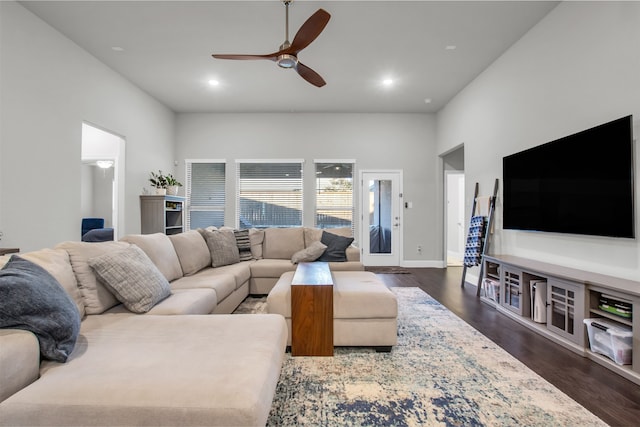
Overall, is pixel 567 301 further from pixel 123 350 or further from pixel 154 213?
pixel 154 213

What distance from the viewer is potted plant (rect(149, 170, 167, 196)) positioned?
508cm

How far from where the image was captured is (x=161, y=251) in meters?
2.75

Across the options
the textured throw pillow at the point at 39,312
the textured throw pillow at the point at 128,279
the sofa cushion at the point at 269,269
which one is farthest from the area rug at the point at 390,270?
the textured throw pillow at the point at 39,312

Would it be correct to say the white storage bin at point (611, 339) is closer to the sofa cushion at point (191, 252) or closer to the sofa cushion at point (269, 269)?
the sofa cushion at point (269, 269)

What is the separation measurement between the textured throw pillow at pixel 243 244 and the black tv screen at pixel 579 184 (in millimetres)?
3393

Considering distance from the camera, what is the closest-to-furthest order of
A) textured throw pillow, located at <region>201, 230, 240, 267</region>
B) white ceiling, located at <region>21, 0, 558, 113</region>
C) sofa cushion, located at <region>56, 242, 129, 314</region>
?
sofa cushion, located at <region>56, 242, 129, 314</region>, white ceiling, located at <region>21, 0, 558, 113</region>, textured throw pillow, located at <region>201, 230, 240, 267</region>

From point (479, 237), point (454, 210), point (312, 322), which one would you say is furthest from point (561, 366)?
point (454, 210)

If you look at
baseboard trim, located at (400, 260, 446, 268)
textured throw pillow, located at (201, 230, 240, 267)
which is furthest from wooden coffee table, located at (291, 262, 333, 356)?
baseboard trim, located at (400, 260, 446, 268)

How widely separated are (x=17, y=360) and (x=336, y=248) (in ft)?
10.5

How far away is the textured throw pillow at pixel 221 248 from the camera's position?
3664mm

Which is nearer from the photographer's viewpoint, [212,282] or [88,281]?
[88,281]

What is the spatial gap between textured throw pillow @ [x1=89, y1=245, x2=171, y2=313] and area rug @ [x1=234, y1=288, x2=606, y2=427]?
3.41ft

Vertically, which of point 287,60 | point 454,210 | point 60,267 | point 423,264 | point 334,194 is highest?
point 287,60

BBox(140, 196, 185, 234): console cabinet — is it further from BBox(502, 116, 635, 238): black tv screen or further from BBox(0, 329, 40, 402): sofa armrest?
BBox(502, 116, 635, 238): black tv screen
